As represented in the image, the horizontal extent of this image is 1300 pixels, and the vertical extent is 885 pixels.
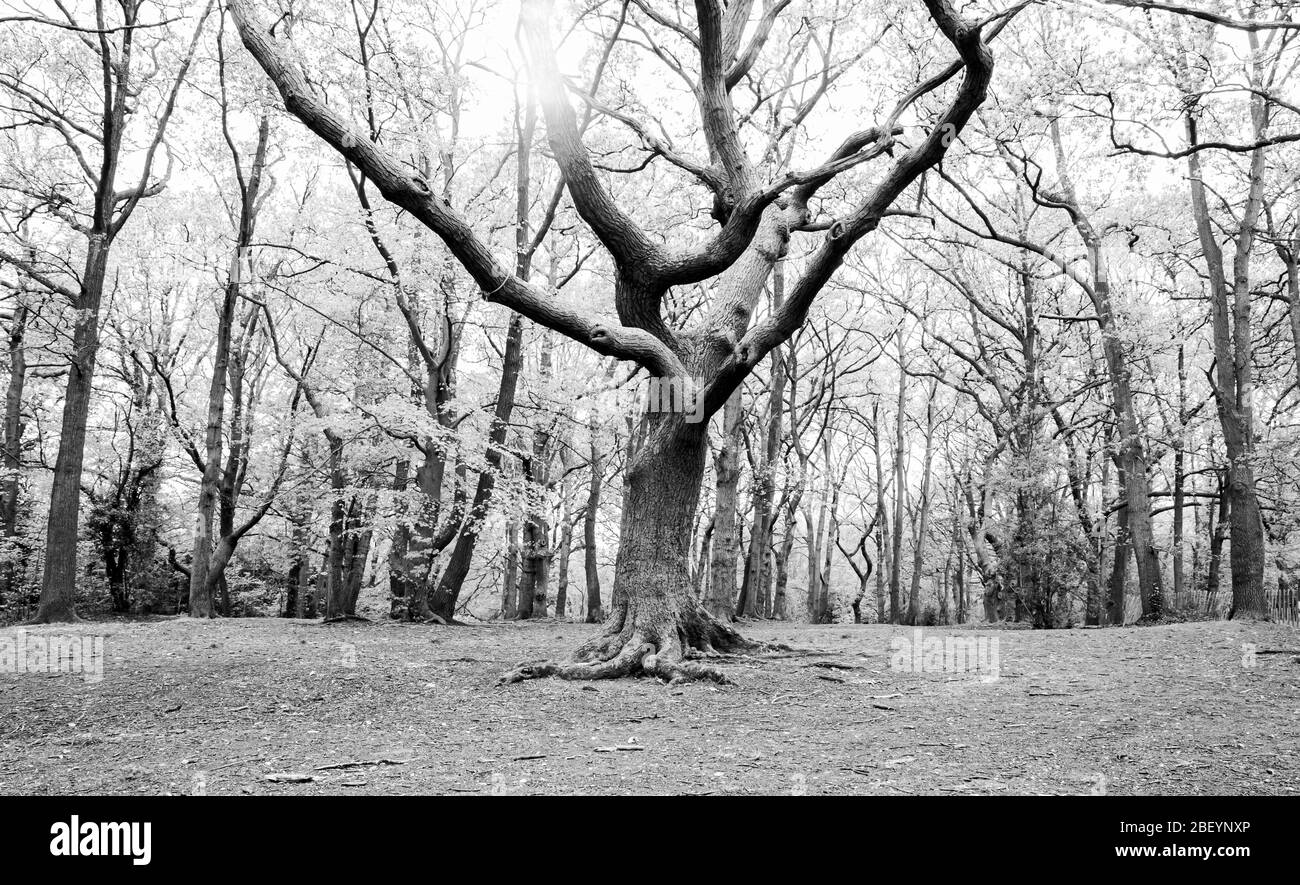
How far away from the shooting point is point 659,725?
16.2 feet

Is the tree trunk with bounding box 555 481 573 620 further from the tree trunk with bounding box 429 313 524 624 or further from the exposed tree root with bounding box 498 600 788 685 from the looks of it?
the exposed tree root with bounding box 498 600 788 685

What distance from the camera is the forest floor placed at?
358cm

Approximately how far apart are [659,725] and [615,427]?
475 inches

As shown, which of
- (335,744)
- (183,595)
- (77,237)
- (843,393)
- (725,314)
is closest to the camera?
(335,744)

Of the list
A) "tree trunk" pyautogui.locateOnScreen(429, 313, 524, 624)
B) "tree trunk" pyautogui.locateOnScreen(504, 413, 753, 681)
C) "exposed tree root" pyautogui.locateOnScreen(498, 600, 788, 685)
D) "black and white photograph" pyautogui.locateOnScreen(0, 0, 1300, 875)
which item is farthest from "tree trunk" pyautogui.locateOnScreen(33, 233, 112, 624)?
"tree trunk" pyautogui.locateOnScreen(504, 413, 753, 681)

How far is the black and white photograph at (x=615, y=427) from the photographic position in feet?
12.8

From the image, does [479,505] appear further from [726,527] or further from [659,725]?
[659,725]

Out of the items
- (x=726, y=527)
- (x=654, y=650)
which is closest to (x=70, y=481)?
(x=654, y=650)

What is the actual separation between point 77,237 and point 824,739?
63.0 ft

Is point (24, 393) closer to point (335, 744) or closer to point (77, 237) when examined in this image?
point (77, 237)

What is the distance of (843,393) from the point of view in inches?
1027

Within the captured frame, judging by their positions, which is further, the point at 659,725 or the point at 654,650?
the point at 654,650

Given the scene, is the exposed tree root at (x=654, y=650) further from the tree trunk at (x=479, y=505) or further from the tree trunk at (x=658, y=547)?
the tree trunk at (x=479, y=505)

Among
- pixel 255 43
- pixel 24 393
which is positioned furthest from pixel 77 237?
pixel 255 43
